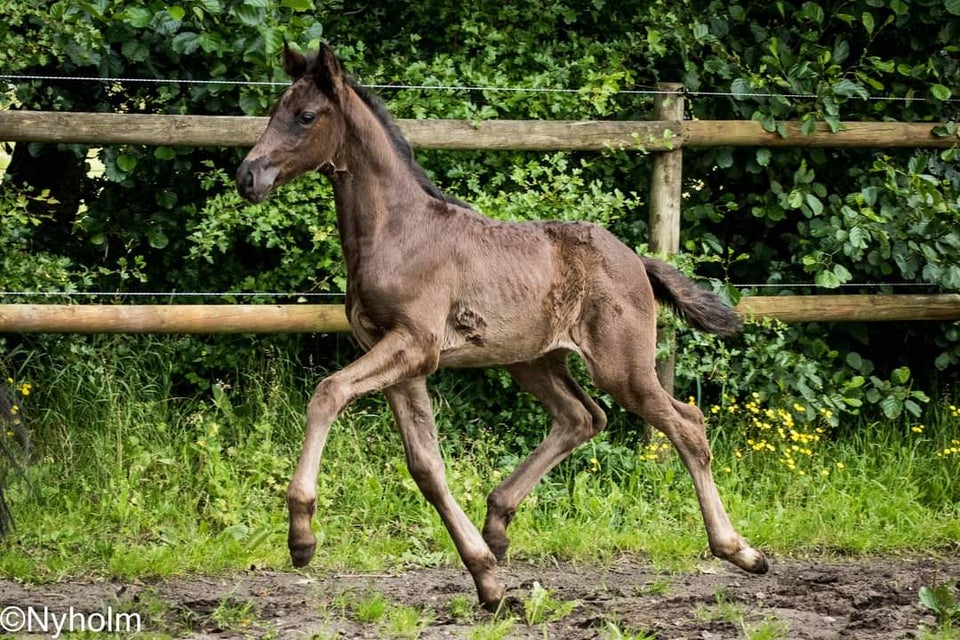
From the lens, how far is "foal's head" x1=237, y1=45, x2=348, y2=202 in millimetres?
4754

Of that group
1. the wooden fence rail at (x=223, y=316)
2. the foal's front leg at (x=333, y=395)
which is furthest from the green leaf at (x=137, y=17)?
the foal's front leg at (x=333, y=395)

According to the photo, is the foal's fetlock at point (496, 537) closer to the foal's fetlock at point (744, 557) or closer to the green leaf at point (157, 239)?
the foal's fetlock at point (744, 557)

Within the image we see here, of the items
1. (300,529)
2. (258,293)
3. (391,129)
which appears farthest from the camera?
(258,293)

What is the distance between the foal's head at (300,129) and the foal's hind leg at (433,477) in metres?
1.04

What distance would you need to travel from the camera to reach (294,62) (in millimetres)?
4988

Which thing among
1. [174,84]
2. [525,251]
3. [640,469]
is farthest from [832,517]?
[174,84]

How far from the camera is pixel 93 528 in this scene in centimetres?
611

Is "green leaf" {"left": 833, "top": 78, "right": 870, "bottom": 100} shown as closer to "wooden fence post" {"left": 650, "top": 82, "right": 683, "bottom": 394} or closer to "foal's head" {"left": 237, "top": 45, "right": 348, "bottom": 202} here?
"wooden fence post" {"left": 650, "top": 82, "right": 683, "bottom": 394}

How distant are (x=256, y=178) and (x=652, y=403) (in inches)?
79.2


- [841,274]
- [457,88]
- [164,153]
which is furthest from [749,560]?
[164,153]

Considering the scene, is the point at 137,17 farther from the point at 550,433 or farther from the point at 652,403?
the point at 652,403

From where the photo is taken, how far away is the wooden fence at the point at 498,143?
6.11m

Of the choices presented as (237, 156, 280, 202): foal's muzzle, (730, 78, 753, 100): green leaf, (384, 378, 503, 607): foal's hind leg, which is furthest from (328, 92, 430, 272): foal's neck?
(730, 78, 753, 100): green leaf

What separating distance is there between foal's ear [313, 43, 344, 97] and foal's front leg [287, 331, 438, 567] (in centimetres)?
99
